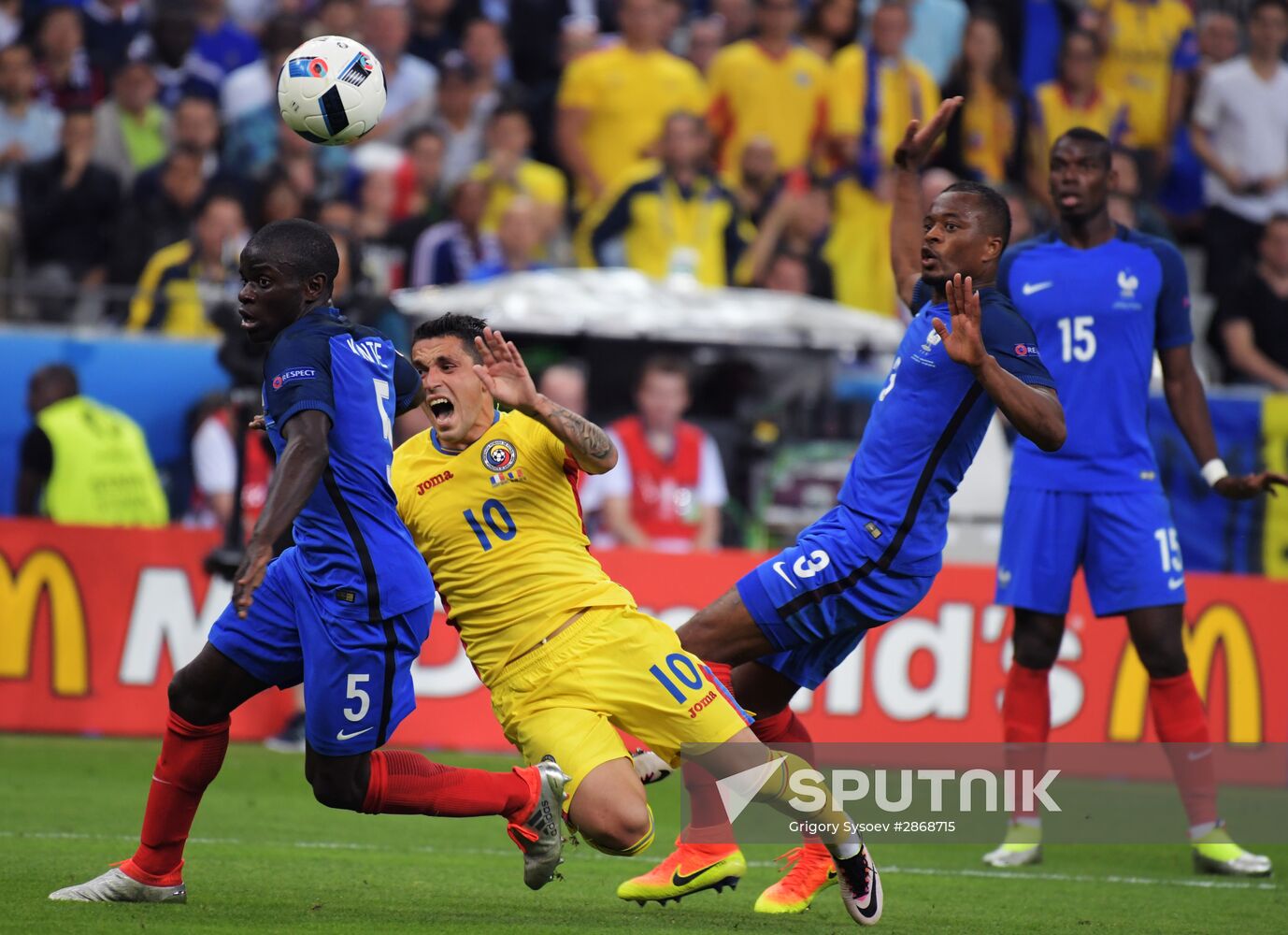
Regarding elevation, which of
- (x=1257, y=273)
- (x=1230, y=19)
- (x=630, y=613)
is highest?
(x=1230, y=19)

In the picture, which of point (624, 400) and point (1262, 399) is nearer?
point (1262, 399)

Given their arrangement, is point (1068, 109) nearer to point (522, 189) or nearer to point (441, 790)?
point (522, 189)

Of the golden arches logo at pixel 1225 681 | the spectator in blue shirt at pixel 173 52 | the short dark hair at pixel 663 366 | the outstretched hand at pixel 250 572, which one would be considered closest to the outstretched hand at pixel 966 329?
the outstretched hand at pixel 250 572

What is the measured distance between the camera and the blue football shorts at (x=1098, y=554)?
7996 mm

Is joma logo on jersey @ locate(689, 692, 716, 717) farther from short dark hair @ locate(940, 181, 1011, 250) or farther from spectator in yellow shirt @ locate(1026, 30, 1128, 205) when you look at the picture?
spectator in yellow shirt @ locate(1026, 30, 1128, 205)

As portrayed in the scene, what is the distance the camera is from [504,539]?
6301 millimetres

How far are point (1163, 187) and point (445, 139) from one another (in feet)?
21.0

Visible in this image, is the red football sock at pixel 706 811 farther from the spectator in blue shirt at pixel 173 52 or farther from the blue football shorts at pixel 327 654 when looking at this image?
the spectator in blue shirt at pixel 173 52

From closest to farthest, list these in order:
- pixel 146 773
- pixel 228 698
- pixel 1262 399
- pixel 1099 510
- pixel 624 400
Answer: pixel 228 698 → pixel 1099 510 → pixel 146 773 → pixel 1262 399 → pixel 624 400

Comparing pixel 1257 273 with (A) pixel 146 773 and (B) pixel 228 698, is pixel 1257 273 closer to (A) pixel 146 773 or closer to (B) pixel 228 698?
(A) pixel 146 773

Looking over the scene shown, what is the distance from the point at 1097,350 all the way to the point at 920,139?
1316mm

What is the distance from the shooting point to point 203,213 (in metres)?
13.4

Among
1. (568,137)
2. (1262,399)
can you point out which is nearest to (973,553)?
(1262,399)

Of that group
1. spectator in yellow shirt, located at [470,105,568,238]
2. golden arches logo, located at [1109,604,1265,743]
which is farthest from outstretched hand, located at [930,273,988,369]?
spectator in yellow shirt, located at [470,105,568,238]
